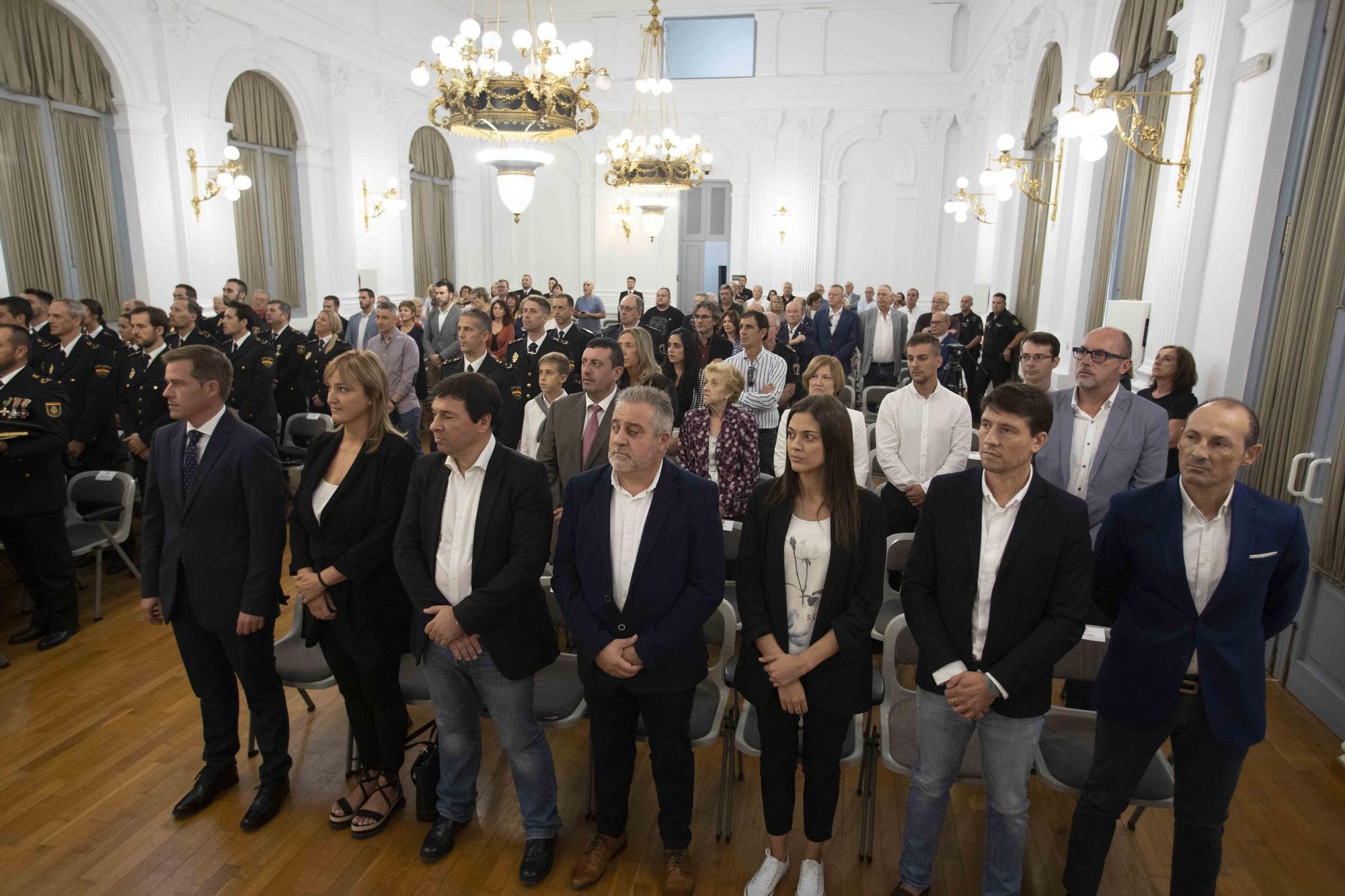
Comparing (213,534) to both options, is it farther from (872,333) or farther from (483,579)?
(872,333)

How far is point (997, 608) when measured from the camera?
7.38ft

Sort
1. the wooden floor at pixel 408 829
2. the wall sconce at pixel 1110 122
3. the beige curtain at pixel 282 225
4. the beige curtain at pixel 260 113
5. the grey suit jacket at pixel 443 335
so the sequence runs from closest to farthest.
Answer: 1. the wooden floor at pixel 408 829
2. the wall sconce at pixel 1110 122
3. the grey suit jacket at pixel 443 335
4. the beige curtain at pixel 260 113
5. the beige curtain at pixel 282 225

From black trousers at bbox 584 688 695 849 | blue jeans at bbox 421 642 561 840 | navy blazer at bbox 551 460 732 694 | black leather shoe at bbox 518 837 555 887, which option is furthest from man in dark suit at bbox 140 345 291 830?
black trousers at bbox 584 688 695 849

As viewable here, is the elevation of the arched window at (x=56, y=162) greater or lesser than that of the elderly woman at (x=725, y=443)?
greater

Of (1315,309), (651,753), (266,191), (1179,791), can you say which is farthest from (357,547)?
(266,191)

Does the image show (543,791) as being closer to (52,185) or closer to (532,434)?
(532,434)

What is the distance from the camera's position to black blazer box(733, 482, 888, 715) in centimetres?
238

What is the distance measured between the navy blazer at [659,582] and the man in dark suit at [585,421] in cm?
125

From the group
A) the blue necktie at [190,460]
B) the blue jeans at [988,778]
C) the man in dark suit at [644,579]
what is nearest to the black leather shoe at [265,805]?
the blue necktie at [190,460]

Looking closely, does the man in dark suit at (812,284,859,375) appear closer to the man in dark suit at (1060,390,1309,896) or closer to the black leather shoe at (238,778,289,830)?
the man in dark suit at (1060,390,1309,896)

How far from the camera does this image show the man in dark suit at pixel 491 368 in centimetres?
521

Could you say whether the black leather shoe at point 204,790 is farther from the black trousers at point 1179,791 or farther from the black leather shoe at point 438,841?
the black trousers at point 1179,791

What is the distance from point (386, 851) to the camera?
112 inches

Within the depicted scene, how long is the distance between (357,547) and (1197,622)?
2544 millimetres
